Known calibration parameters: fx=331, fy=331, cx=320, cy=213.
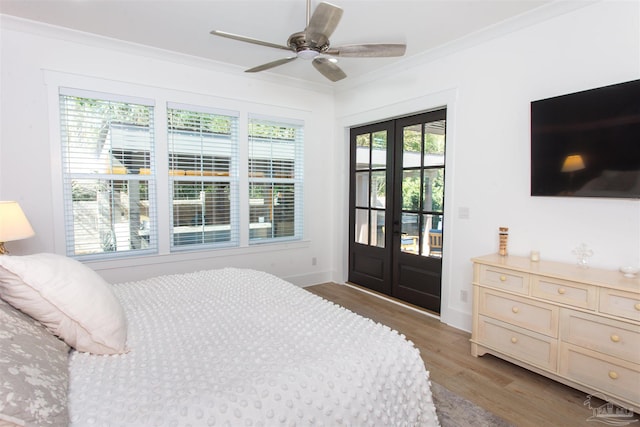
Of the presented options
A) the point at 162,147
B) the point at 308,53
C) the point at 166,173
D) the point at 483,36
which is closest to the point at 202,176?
the point at 166,173

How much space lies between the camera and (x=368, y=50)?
2264 millimetres

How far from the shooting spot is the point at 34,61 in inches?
113

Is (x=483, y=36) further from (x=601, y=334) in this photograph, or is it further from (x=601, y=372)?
(x=601, y=372)

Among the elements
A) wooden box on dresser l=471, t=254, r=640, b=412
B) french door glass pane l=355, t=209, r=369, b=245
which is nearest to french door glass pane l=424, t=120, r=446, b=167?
french door glass pane l=355, t=209, r=369, b=245

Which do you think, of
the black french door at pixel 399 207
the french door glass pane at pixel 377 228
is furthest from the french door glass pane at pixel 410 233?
the french door glass pane at pixel 377 228

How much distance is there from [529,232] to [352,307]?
1915mm

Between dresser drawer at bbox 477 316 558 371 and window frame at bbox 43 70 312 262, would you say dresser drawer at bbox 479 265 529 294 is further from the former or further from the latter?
window frame at bbox 43 70 312 262

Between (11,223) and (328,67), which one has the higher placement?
(328,67)

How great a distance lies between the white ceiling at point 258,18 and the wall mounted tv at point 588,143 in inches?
33.0

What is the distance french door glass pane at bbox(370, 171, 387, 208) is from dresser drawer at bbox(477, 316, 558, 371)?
1889 mm

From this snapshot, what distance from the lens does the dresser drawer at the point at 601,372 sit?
6.15 ft

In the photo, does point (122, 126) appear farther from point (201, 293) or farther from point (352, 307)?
point (352, 307)

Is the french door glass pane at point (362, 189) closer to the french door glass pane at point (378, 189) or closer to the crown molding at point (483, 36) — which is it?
the french door glass pane at point (378, 189)

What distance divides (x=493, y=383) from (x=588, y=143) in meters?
1.78
